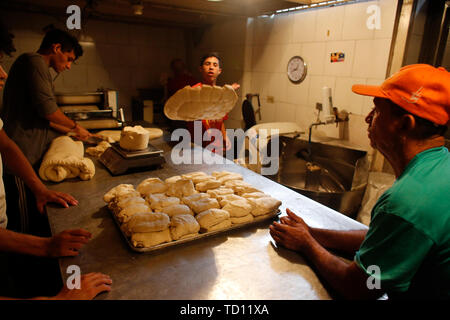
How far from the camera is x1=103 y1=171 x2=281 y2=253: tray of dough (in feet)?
4.18

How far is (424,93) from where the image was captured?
3.16 ft

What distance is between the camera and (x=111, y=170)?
217 cm

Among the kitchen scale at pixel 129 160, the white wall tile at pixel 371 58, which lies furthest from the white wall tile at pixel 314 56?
the kitchen scale at pixel 129 160

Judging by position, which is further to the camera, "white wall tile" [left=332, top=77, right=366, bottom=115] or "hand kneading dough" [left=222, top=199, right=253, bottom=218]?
"white wall tile" [left=332, top=77, right=366, bottom=115]

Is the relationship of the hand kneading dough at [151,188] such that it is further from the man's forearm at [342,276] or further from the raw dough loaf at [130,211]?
the man's forearm at [342,276]

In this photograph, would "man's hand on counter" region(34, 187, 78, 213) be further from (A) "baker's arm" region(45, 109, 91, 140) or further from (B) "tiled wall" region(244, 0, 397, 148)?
(B) "tiled wall" region(244, 0, 397, 148)

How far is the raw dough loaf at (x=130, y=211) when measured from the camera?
1.38 metres

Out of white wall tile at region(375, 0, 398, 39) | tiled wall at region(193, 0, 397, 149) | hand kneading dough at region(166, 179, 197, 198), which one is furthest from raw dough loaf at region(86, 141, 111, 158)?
white wall tile at region(375, 0, 398, 39)

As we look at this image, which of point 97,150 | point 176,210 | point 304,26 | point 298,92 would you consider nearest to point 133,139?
point 97,150

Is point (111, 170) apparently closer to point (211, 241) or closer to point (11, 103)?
point (11, 103)

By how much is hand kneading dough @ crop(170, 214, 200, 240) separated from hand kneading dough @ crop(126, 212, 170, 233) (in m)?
0.03

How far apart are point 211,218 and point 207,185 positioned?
0.43m

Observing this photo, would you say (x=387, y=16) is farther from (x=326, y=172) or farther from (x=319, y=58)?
(x=326, y=172)
